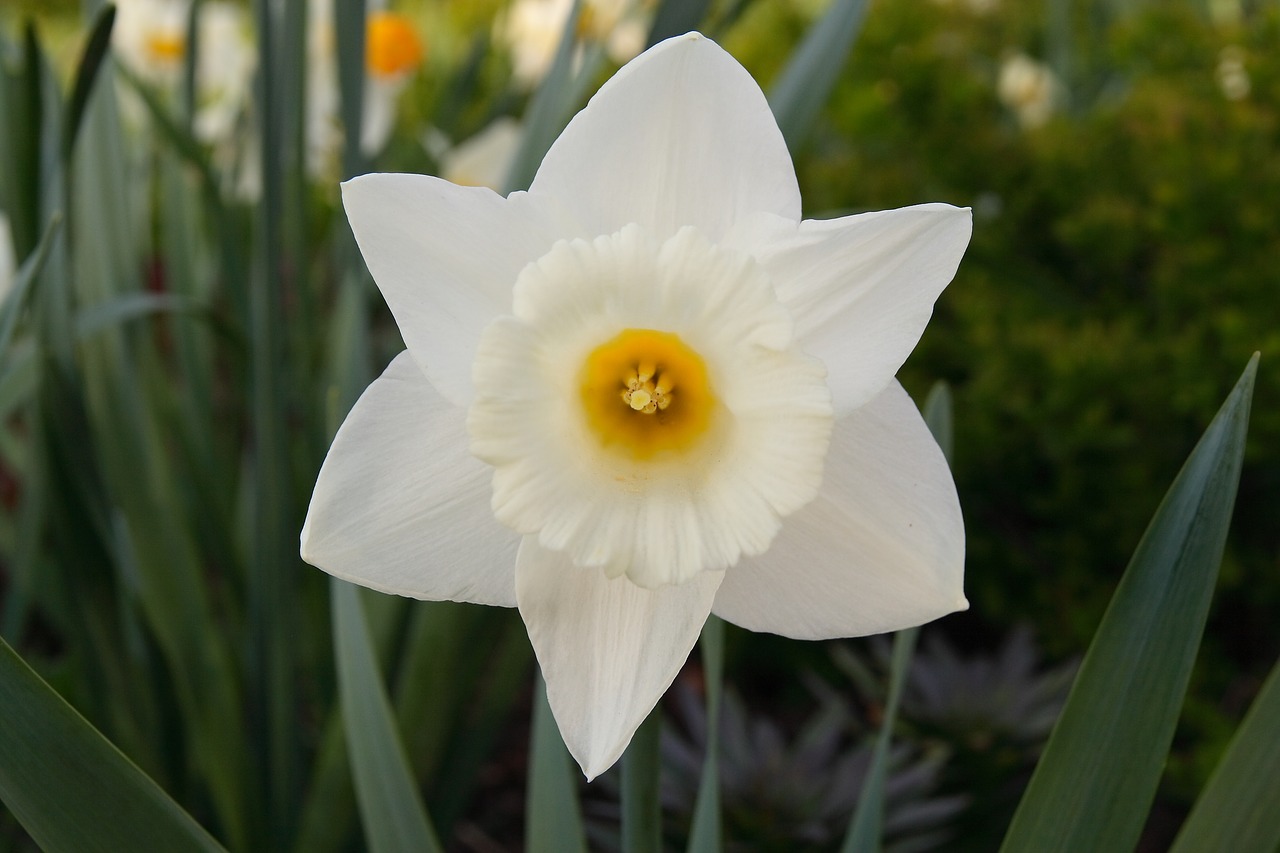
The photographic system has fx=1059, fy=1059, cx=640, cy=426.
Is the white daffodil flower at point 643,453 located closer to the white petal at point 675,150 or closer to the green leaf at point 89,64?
the white petal at point 675,150

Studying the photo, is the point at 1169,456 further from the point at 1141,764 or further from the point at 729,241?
the point at 729,241

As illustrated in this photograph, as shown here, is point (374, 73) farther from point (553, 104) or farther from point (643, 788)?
point (643, 788)

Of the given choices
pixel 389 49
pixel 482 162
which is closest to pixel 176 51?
pixel 389 49

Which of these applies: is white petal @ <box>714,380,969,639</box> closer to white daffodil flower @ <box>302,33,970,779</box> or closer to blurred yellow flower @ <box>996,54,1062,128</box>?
white daffodil flower @ <box>302,33,970,779</box>

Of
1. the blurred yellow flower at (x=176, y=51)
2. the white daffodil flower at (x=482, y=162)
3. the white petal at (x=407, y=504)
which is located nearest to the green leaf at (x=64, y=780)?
the white petal at (x=407, y=504)

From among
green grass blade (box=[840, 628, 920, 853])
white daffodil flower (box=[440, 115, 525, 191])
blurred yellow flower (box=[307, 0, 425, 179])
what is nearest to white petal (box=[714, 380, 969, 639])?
green grass blade (box=[840, 628, 920, 853])

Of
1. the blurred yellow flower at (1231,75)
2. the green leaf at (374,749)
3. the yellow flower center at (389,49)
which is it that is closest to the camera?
the green leaf at (374,749)
